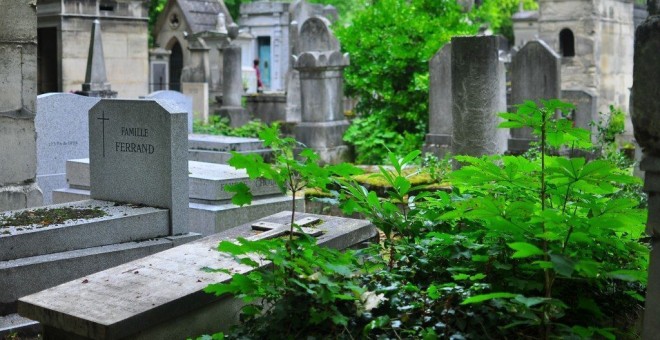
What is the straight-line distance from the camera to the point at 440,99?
12.9 metres

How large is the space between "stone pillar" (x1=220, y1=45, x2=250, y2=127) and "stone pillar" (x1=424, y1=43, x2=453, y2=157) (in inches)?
269

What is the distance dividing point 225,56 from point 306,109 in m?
4.86

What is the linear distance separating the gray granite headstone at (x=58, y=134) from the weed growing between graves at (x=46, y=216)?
128 inches

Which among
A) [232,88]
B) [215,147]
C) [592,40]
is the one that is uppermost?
[592,40]

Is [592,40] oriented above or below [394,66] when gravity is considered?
above

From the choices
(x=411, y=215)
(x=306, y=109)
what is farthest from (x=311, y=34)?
(x=411, y=215)

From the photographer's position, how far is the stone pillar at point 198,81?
1928cm

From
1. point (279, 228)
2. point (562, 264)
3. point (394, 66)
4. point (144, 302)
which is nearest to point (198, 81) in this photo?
point (394, 66)

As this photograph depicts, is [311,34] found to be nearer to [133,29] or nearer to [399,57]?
[399,57]

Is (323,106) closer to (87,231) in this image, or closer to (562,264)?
(87,231)

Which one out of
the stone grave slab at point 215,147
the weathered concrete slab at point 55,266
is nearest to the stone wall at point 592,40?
the stone grave slab at point 215,147

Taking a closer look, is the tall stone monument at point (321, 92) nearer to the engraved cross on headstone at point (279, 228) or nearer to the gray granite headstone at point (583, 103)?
the gray granite headstone at point (583, 103)

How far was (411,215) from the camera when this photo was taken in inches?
177

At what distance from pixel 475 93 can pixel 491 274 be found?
203 inches
